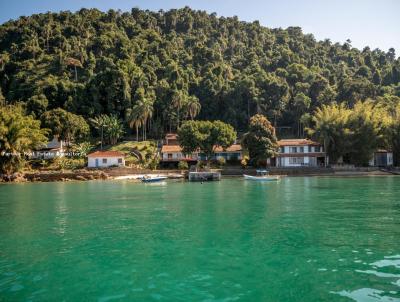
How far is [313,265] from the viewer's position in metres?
15.4

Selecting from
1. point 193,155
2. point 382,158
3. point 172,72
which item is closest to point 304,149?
point 382,158

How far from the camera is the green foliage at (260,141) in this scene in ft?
262

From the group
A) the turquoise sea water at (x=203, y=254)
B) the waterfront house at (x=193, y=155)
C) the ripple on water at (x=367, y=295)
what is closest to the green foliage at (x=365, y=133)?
the waterfront house at (x=193, y=155)

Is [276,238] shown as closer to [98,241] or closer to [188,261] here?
[188,261]

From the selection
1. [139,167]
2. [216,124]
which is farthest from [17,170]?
[216,124]

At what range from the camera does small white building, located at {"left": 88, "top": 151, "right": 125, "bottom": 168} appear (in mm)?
86125

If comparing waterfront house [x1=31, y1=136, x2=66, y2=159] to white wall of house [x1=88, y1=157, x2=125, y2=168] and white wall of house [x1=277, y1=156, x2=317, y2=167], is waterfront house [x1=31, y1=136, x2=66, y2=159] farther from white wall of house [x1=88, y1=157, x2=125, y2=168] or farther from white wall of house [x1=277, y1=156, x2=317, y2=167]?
white wall of house [x1=277, y1=156, x2=317, y2=167]

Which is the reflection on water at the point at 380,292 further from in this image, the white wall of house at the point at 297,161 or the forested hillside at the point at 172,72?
the forested hillside at the point at 172,72

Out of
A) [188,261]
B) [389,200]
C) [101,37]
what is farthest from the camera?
[101,37]

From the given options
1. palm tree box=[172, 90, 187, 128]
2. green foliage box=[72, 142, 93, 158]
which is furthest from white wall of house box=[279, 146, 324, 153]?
green foliage box=[72, 142, 93, 158]

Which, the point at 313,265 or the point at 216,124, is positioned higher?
the point at 216,124

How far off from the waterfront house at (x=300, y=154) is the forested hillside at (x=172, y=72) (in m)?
27.5

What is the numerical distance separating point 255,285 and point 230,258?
11.1ft

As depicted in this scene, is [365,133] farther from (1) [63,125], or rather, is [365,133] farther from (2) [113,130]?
(1) [63,125]
